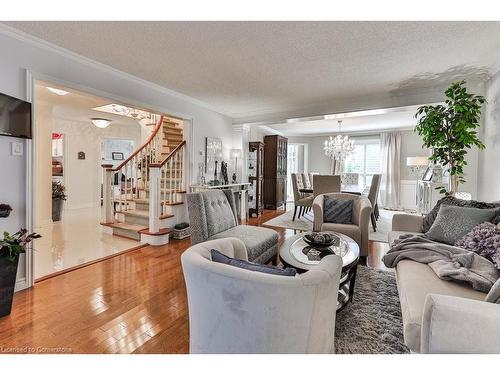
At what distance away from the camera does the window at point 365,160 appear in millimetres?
8117

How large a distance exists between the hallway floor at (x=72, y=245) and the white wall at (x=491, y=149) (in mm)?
4683

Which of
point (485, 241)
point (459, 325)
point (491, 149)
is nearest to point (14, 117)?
point (459, 325)

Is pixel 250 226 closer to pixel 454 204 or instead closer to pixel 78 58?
pixel 454 204

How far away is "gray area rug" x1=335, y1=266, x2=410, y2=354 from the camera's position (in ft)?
5.42

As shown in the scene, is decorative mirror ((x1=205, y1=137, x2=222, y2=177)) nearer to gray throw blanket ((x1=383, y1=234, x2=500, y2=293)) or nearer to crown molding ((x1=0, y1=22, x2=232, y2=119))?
crown molding ((x1=0, y1=22, x2=232, y2=119))

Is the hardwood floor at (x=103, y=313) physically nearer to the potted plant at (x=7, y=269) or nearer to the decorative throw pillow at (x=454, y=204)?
the potted plant at (x=7, y=269)

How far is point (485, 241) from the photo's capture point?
73.5 inches

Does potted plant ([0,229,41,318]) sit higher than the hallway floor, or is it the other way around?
potted plant ([0,229,41,318])

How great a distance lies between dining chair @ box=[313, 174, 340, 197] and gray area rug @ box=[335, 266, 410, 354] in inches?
109

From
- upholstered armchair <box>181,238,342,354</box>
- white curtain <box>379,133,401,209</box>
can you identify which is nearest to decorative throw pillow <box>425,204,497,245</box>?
upholstered armchair <box>181,238,342,354</box>

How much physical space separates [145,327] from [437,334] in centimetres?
178

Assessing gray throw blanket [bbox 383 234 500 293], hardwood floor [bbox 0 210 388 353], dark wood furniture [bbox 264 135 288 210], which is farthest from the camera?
dark wood furniture [bbox 264 135 288 210]

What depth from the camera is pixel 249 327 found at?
3.43ft
